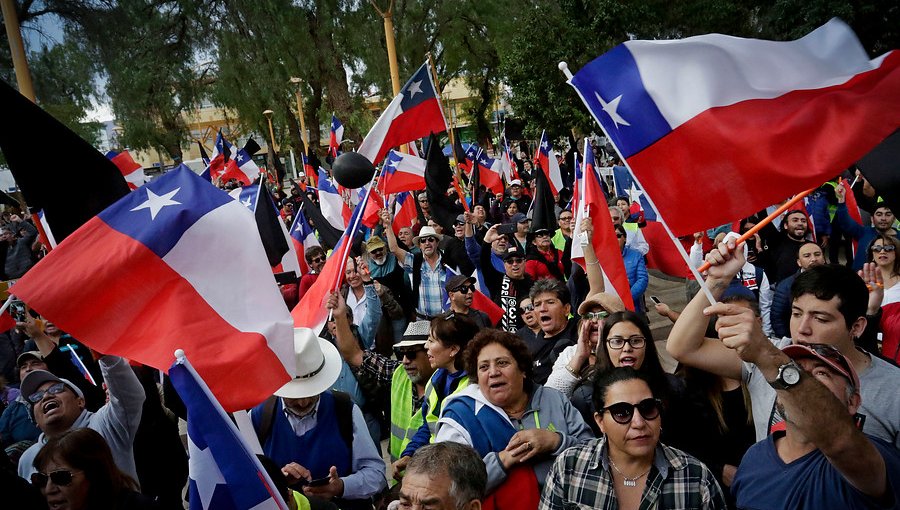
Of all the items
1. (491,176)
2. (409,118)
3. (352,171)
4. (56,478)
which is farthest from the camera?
(491,176)

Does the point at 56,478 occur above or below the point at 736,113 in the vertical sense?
below

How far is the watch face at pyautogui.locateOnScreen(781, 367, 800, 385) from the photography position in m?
1.91

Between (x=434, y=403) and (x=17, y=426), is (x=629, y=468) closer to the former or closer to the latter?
(x=434, y=403)

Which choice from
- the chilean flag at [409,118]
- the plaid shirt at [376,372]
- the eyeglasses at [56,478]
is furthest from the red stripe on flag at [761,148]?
the chilean flag at [409,118]

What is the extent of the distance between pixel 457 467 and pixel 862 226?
6598mm

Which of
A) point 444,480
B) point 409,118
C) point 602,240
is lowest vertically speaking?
point 444,480

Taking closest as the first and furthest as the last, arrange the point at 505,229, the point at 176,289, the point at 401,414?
the point at 176,289
the point at 401,414
the point at 505,229

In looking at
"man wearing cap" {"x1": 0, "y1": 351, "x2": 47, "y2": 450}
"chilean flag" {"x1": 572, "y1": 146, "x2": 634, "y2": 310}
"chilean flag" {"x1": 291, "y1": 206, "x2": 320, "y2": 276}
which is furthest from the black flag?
"chilean flag" {"x1": 291, "y1": 206, "x2": 320, "y2": 276}

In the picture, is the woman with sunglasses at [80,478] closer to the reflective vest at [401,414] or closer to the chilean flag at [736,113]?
the reflective vest at [401,414]

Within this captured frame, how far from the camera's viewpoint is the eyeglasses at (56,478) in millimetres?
2668

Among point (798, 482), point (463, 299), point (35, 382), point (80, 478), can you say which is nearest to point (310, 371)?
point (80, 478)

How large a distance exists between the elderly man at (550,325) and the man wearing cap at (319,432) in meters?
1.26

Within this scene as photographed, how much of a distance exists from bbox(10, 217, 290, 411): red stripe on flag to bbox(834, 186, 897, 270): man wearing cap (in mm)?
4188

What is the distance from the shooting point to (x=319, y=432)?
347 cm
